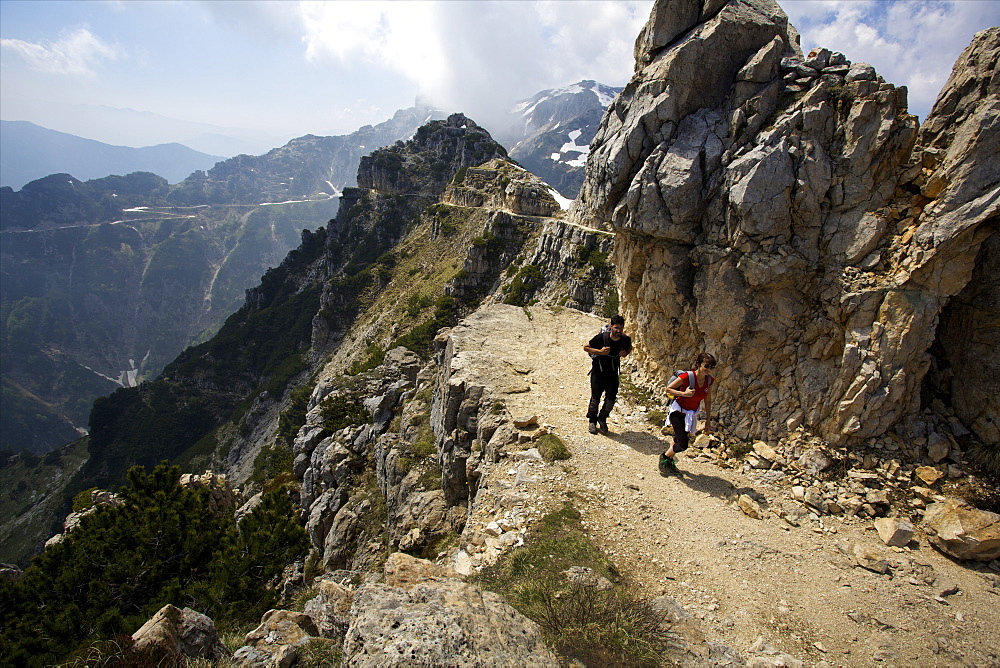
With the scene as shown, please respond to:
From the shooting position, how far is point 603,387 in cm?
1102

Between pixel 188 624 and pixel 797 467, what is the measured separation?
11485 mm

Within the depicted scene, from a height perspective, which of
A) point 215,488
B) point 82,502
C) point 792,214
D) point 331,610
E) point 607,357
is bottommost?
point 82,502

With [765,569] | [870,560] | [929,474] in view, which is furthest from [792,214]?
[765,569]

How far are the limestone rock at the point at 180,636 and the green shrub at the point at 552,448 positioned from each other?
660 centimetres

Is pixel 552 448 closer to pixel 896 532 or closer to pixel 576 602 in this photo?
pixel 576 602

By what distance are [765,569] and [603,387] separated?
201 inches

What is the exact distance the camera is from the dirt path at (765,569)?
5.52 metres

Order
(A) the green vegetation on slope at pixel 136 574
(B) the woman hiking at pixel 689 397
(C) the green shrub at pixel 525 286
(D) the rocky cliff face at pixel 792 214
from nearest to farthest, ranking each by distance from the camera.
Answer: (D) the rocky cliff face at pixel 792 214, (B) the woman hiking at pixel 689 397, (A) the green vegetation on slope at pixel 136 574, (C) the green shrub at pixel 525 286

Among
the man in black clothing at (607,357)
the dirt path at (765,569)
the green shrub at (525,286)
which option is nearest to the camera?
the dirt path at (765,569)

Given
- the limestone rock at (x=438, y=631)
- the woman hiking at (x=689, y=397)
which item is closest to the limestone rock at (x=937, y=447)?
the woman hiking at (x=689, y=397)

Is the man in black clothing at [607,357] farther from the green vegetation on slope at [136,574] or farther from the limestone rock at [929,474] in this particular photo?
the green vegetation on slope at [136,574]

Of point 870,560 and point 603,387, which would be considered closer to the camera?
point 870,560

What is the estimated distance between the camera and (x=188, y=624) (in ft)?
21.9

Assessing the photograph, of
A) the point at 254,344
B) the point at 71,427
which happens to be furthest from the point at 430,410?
the point at 71,427
